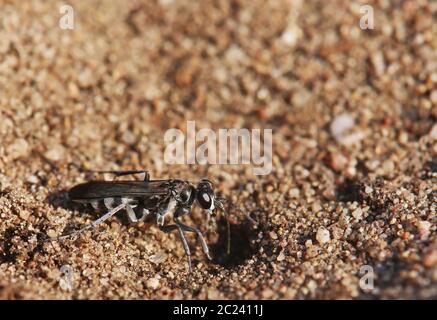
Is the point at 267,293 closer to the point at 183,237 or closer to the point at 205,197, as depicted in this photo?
the point at 183,237

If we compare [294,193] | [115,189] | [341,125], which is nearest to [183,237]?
[115,189]

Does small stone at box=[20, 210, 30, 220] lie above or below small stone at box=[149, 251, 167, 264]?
above

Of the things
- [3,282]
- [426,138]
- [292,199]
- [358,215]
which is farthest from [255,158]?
[3,282]

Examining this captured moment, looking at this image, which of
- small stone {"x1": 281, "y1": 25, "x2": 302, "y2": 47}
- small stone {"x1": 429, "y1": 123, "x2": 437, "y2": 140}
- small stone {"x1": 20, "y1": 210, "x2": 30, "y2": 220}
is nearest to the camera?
small stone {"x1": 20, "y1": 210, "x2": 30, "y2": 220}

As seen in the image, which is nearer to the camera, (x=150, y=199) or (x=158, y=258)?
(x=158, y=258)

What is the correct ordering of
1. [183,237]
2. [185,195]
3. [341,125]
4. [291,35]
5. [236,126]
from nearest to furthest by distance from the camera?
[183,237]
[185,195]
[341,125]
[236,126]
[291,35]

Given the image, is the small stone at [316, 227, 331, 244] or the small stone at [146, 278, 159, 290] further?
the small stone at [316, 227, 331, 244]

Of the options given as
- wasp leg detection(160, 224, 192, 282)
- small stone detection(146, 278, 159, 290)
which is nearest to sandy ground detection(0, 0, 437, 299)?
small stone detection(146, 278, 159, 290)

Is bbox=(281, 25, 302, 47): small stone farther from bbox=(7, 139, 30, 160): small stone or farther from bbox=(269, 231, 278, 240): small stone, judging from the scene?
bbox=(7, 139, 30, 160): small stone
